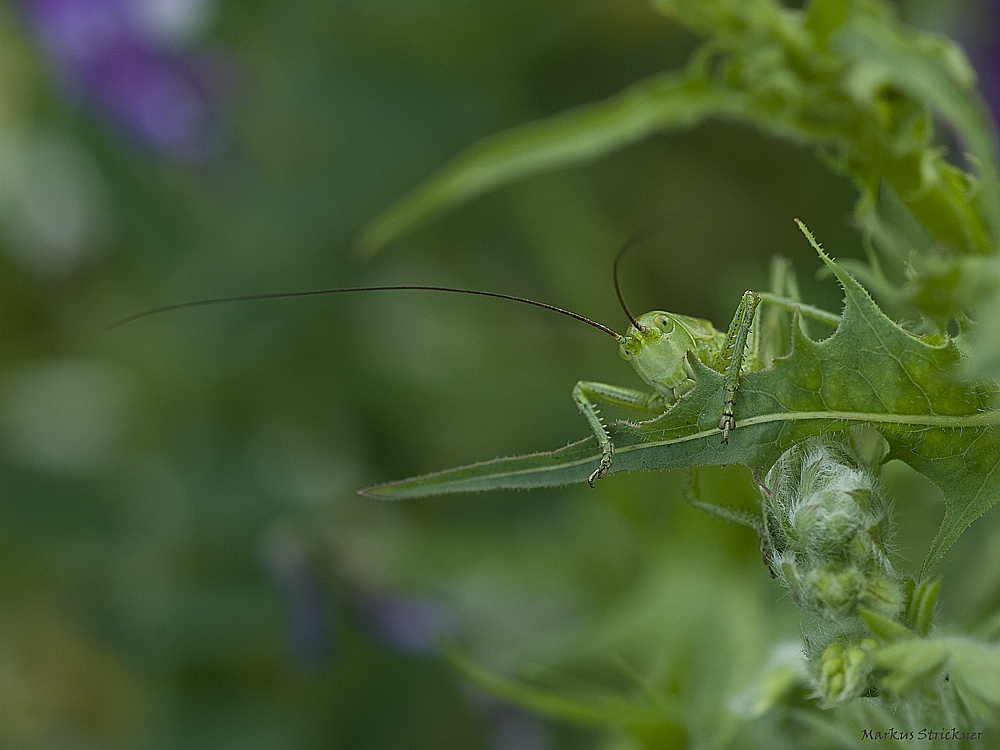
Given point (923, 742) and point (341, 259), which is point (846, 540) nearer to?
point (923, 742)

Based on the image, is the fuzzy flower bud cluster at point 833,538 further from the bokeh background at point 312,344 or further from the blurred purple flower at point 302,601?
the blurred purple flower at point 302,601

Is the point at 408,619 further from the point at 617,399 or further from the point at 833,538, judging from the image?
the point at 833,538

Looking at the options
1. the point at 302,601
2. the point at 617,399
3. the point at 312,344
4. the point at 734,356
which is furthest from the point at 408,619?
the point at 734,356

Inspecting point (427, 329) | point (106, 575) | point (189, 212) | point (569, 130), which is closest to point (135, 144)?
point (189, 212)

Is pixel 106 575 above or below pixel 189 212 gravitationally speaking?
below

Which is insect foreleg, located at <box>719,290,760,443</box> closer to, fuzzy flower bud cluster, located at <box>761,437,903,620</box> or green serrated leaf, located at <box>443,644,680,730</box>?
fuzzy flower bud cluster, located at <box>761,437,903,620</box>

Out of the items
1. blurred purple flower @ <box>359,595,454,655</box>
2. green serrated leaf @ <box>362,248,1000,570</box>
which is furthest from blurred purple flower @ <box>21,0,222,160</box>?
green serrated leaf @ <box>362,248,1000,570</box>
